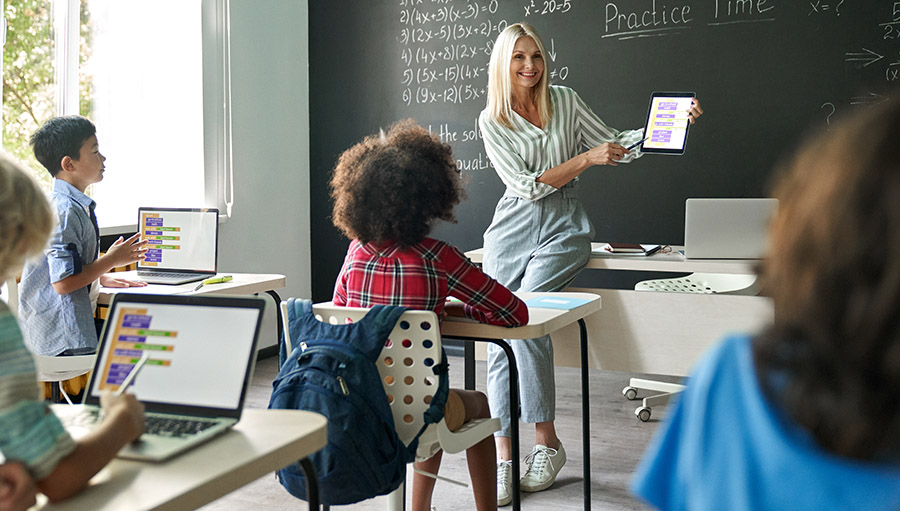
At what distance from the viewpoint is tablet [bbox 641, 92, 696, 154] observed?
3.27 metres

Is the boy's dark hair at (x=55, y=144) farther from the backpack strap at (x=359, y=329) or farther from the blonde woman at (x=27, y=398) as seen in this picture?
the blonde woman at (x=27, y=398)

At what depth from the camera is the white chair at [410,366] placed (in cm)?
203

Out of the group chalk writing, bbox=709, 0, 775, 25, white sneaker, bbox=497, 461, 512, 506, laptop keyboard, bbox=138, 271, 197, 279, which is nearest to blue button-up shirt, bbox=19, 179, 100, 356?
laptop keyboard, bbox=138, 271, 197, 279

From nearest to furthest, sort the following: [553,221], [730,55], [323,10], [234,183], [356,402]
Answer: [356,402] < [553,221] < [730,55] < [234,183] < [323,10]

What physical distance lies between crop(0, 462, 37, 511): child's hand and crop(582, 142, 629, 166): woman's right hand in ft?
8.12

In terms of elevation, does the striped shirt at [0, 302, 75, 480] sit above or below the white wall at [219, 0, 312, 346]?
below

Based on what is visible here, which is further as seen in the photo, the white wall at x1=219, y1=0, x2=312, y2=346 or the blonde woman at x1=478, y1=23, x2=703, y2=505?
the white wall at x1=219, y1=0, x2=312, y2=346

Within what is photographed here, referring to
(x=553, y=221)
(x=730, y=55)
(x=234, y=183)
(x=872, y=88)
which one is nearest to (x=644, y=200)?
(x=730, y=55)

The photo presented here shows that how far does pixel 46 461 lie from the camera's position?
1.03 meters

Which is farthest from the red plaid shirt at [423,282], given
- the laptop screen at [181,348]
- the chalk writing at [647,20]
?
the chalk writing at [647,20]

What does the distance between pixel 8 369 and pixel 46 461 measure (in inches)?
4.6

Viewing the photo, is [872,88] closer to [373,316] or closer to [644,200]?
[644,200]

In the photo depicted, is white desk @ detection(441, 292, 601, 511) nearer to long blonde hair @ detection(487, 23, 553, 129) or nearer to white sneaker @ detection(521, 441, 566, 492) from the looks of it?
white sneaker @ detection(521, 441, 566, 492)

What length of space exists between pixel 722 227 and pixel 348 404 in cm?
195
